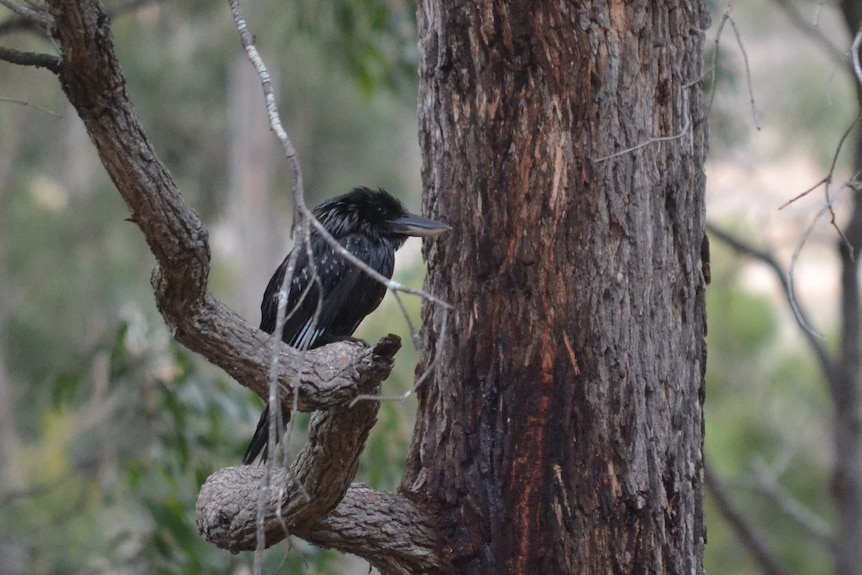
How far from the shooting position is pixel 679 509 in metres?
2.23

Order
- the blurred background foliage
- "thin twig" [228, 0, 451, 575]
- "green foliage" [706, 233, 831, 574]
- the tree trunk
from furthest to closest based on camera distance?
"green foliage" [706, 233, 831, 574]
the blurred background foliage
the tree trunk
"thin twig" [228, 0, 451, 575]

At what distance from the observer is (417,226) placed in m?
2.57

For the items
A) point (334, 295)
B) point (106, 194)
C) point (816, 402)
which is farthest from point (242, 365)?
point (106, 194)

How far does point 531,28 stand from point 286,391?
92 cm

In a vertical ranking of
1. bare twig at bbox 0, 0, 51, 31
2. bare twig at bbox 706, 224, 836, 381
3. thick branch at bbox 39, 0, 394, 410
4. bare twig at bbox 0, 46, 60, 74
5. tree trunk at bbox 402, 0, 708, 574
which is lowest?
thick branch at bbox 39, 0, 394, 410

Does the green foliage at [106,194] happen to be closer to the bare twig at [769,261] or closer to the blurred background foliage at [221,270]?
the blurred background foliage at [221,270]

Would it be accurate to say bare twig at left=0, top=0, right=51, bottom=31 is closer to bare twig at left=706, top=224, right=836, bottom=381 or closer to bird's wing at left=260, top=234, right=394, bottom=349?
bird's wing at left=260, top=234, right=394, bottom=349

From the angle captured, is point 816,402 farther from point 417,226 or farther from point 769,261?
point 417,226

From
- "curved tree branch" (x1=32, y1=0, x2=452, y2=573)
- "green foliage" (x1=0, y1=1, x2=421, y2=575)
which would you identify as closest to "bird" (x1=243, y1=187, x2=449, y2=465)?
"curved tree branch" (x1=32, y1=0, x2=452, y2=573)

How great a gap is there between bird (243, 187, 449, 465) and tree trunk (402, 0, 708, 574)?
2.64 feet

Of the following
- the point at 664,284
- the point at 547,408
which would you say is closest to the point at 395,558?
the point at 547,408

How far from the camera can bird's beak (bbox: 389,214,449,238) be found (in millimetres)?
2408

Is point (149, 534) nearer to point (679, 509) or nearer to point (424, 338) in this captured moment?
point (424, 338)

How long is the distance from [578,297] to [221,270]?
12.3 metres
